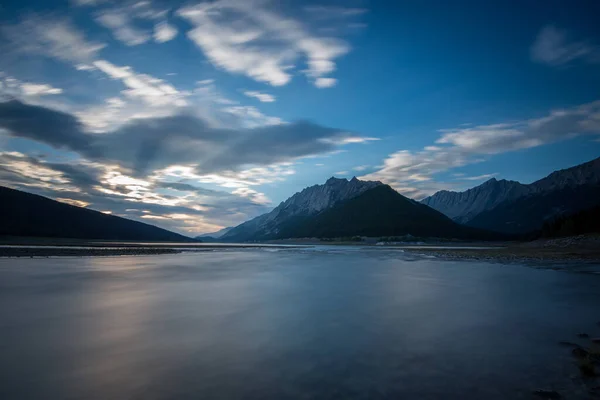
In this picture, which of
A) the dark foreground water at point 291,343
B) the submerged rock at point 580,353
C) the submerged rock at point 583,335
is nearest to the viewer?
the dark foreground water at point 291,343

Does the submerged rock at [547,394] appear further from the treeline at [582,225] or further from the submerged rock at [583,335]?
the treeline at [582,225]

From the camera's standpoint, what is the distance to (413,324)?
1553cm

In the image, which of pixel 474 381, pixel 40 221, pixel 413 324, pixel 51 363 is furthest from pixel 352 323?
pixel 40 221

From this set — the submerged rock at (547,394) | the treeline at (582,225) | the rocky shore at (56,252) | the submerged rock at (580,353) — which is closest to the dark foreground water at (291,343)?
the submerged rock at (547,394)

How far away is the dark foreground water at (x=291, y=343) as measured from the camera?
8.46 m

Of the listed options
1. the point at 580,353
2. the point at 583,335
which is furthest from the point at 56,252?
the point at 580,353

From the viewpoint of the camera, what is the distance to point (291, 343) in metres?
12.6

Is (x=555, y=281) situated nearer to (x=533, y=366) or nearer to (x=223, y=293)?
(x=533, y=366)

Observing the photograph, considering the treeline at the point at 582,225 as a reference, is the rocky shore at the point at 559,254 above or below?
below

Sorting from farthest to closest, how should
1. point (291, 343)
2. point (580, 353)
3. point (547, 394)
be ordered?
point (291, 343)
point (580, 353)
point (547, 394)

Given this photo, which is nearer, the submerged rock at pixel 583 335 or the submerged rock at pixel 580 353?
the submerged rock at pixel 580 353

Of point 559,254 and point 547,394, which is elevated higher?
point 547,394

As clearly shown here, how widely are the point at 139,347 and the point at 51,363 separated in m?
2.60

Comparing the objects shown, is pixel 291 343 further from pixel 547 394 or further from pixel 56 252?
pixel 56 252
